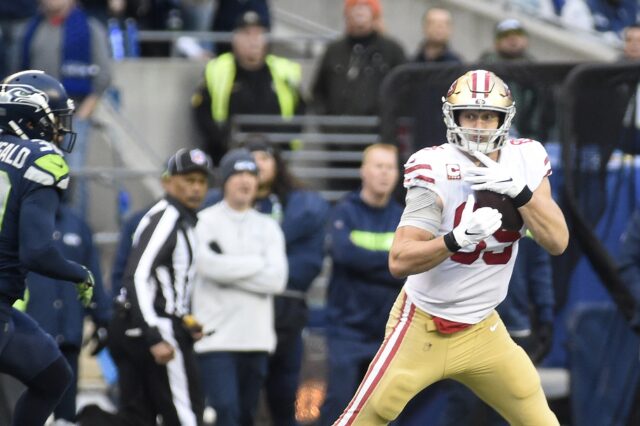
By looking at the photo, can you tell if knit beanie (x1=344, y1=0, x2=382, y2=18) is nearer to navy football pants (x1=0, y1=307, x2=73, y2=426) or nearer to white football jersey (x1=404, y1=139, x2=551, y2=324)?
white football jersey (x1=404, y1=139, x2=551, y2=324)

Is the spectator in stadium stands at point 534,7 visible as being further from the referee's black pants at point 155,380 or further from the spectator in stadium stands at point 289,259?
the referee's black pants at point 155,380

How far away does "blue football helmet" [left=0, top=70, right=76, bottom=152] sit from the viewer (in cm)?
728

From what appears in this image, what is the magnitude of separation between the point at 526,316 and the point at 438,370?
7.23ft

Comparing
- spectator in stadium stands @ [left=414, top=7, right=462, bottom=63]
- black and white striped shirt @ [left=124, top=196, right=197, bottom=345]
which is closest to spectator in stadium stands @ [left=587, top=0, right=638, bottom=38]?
spectator in stadium stands @ [left=414, top=7, right=462, bottom=63]

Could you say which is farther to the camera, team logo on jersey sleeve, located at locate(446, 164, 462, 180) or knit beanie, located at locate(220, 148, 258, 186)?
knit beanie, located at locate(220, 148, 258, 186)

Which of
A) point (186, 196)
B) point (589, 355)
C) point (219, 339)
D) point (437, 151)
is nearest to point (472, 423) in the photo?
point (589, 355)

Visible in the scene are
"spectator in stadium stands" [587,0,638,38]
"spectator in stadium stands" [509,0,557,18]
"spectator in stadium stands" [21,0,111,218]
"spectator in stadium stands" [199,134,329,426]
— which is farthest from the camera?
"spectator in stadium stands" [587,0,638,38]

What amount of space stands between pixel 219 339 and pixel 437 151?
98.5 inches

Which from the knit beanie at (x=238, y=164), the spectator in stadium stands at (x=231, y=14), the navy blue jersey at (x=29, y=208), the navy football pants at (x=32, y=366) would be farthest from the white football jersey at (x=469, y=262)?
the spectator in stadium stands at (x=231, y=14)

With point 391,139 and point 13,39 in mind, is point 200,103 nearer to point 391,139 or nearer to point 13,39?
point 13,39

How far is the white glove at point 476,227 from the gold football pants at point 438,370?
565 mm

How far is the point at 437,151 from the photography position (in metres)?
6.80

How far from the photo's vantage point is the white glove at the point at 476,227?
6465mm

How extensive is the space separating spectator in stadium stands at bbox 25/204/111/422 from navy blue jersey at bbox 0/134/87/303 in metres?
1.89
